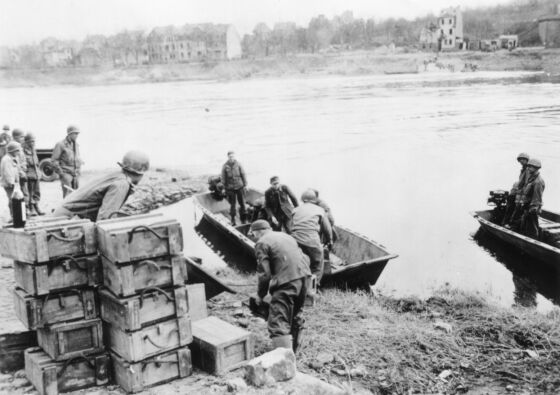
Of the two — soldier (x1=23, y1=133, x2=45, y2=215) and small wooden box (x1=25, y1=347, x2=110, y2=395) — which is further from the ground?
soldier (x1=23, y1=133, x2=45, y2=215)

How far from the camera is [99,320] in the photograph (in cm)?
548

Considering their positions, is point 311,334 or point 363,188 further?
point 363,188

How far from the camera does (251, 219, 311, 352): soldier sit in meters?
6.28

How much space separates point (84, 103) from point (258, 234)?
176 feet

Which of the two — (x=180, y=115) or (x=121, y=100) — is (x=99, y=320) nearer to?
(x=180, y=115)

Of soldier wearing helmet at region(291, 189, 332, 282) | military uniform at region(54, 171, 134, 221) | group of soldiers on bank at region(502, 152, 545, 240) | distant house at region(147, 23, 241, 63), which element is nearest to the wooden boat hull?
group of soldiers on bank at region(502, 152, 545, 240)

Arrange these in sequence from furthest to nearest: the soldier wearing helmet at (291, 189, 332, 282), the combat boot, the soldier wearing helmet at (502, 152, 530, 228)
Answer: the soldier wearing helmet at (502, 152, 530, 228) < the soldier wearing helmet at (291, 189, 332, 282) < the combat boot

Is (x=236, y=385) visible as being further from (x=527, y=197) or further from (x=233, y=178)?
(x=233, y=178)

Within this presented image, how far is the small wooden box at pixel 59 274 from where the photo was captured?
5.24 meters

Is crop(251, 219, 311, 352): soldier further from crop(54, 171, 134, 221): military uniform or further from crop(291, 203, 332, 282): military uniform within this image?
crop(291, 203, 332, 282): military uniform

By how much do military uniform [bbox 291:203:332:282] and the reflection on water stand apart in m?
4.79

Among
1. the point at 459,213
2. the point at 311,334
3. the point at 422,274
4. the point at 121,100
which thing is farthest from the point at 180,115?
the point at 311,334

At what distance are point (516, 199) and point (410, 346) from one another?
268 inches

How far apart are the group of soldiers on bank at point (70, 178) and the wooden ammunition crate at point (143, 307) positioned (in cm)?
101
